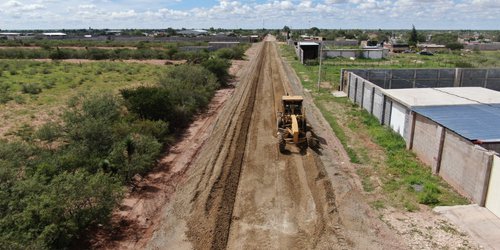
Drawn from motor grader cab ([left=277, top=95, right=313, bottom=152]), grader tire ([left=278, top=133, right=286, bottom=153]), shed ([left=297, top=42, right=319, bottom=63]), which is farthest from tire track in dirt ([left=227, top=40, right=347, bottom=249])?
shed ([left=297, top=42, right=319, bottom=63])

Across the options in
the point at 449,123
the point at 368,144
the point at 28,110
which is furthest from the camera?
the point at 28,110

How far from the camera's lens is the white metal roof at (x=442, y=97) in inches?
841

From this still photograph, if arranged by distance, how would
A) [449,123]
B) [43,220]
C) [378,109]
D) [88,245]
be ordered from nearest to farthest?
[43,220] < [88,245] < [449,123] < [378,109]

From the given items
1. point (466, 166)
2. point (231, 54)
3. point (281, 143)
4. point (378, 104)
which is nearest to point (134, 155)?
point (281, 143)

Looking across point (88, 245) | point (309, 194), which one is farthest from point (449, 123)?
point (88, 245)

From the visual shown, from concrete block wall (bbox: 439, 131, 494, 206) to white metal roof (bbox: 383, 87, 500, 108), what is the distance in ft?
16.0

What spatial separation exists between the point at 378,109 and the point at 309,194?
13.3 metres

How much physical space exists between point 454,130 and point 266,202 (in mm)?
8707

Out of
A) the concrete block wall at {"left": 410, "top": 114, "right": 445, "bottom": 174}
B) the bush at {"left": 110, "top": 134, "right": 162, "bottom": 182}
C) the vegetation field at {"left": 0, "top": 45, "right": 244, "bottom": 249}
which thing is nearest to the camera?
the vegetation field at {"left": 0, "top": 45, "right": 244, "bottom": 249}

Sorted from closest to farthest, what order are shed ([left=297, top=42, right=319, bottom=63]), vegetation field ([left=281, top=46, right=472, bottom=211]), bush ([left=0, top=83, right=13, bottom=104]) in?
vegetation field ([left=281, top=46, right=472, bottom=211]) < bush ([left=0, top=83, right=13, bottom=104]) < shed ([left=297, top=42, right=319, bottom=63])

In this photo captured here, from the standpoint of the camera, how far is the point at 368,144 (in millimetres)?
20844

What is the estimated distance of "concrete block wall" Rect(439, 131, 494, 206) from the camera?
13109 millimetres

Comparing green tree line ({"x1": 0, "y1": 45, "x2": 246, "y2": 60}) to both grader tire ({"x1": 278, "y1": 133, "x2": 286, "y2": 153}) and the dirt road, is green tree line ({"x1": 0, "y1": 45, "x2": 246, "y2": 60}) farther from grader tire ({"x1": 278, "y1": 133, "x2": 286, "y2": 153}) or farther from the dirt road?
grader tire ({"x1": 278, "y1": 133, "x2": 286, "y2": 153})

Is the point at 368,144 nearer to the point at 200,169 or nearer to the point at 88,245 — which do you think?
the point at 200,169
